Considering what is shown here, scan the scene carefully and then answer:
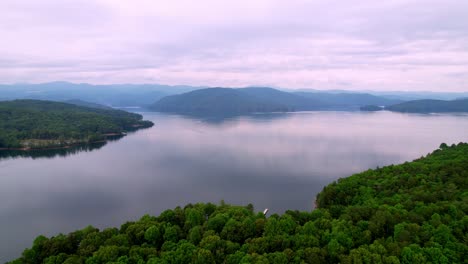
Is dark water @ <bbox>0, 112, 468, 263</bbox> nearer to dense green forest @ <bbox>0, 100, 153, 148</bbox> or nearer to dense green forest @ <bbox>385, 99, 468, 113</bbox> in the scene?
dense green forest @ <bbox>0, 100, 153, 148</bbox>

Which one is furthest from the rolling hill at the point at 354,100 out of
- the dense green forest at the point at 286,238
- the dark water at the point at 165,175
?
the dense green forest at the point at 286,238

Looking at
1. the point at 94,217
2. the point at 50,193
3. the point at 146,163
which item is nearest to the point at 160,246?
the point at 94,217

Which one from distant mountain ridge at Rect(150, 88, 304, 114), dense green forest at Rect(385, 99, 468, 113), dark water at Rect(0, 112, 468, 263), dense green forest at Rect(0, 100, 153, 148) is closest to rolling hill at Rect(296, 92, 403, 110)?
dense green forest at Rect(385, 99, 468, 113)

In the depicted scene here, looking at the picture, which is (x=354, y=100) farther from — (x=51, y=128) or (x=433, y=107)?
(x=51, y=128)

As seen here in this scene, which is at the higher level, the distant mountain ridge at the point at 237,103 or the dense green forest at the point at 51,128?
the distant mountain ridge at the point at 237,103

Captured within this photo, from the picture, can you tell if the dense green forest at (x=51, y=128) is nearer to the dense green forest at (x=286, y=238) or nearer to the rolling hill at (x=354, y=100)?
the dense green forest at (x=286, y=238)

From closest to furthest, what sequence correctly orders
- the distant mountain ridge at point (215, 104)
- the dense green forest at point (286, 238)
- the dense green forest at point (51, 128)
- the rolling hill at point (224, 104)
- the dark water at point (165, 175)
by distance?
1. the dense green forest at point (286, 238)
2. the dark water at point (165, 175)
3. the dense green forest at point (51, 128)
4. the distant mountain ridge at point (215, 104)
5. the rolling hill at point (224, 104)

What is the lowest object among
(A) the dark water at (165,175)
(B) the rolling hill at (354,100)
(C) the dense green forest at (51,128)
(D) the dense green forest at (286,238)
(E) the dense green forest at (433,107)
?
(A) the dark water at (165,175)
